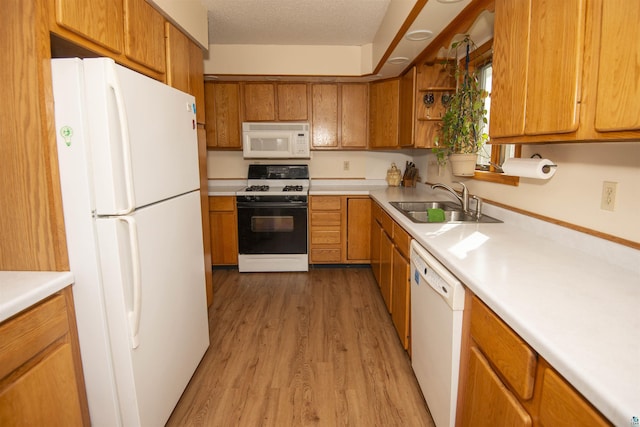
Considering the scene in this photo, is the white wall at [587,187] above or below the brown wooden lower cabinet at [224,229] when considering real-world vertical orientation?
above

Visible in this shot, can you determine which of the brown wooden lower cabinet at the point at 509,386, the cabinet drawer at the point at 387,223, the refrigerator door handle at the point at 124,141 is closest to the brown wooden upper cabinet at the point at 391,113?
the cabinet drawer at the point at 387,223

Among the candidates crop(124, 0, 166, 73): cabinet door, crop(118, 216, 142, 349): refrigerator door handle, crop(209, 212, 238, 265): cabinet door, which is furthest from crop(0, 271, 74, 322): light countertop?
crop(209, 212, 238, 265): cabinet door

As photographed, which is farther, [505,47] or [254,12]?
[254,12]

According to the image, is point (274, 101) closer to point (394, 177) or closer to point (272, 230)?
point (272, 230)

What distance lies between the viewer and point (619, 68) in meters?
0.95

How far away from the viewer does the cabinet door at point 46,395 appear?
3.36 feet

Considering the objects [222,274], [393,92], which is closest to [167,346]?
[222,274]

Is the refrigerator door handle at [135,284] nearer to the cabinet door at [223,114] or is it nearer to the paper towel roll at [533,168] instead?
the paper towel roll at [533,168]

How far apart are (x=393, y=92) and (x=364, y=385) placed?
113 inches

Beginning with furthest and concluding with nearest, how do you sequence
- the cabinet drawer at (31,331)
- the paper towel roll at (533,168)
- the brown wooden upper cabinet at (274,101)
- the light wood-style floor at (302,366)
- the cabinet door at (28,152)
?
1. the brown wooden upper cabinet at (274,101)
2. the light wood-style floor at (302,366)
3. the paper towel roll at (533,168)
4. the cabinet door at (28,152)
5. the cabinet drawer at (31,331)

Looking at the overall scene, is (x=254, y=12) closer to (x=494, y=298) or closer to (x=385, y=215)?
(x=385, y=215)

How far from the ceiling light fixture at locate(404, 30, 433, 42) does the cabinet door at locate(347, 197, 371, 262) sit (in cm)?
183

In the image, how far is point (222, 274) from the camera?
3.90m

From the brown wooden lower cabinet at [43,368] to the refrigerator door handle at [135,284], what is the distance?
19 centimetres
